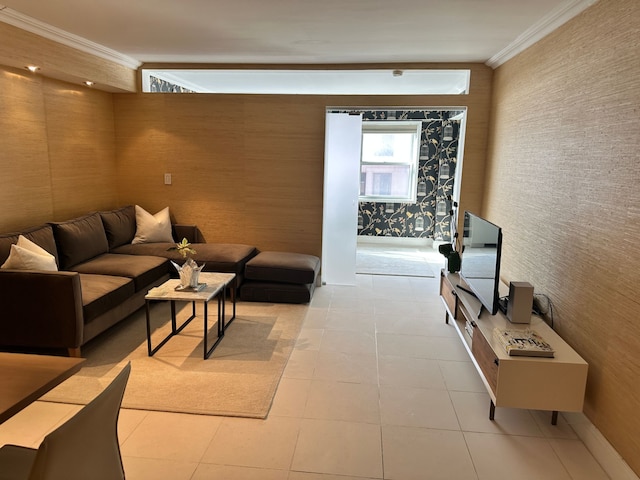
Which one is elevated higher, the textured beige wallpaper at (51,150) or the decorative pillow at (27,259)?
the textured beige wallpaper at (51,150)

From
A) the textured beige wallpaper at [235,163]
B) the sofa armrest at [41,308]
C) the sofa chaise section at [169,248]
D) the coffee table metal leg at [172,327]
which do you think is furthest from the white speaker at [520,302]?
the sofa armrest at [41,308]

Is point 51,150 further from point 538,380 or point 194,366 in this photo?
point 538,380

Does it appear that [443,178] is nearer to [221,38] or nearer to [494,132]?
[494,132]

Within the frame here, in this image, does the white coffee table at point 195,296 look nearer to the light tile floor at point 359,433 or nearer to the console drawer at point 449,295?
the light tile floor at point 359,433

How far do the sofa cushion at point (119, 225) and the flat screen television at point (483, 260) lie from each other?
3.67m

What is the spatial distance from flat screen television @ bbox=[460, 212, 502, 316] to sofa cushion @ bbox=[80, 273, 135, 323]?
287cm

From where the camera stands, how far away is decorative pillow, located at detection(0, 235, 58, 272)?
124 inches

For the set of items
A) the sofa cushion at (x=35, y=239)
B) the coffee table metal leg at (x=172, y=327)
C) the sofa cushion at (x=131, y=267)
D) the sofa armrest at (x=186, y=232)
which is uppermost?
the sofa cushion at (x=35, y=239)

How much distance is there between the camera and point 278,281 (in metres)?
4.57

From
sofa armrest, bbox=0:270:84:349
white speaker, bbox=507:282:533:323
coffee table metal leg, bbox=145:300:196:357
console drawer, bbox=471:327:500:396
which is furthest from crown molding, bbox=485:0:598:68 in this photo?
sofa armrest, bbox=0:270:84:349

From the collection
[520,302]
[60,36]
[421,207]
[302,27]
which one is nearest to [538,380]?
[520,302]

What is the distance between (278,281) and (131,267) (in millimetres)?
1455

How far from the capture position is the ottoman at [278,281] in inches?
178

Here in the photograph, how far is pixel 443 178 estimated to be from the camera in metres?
7.37
